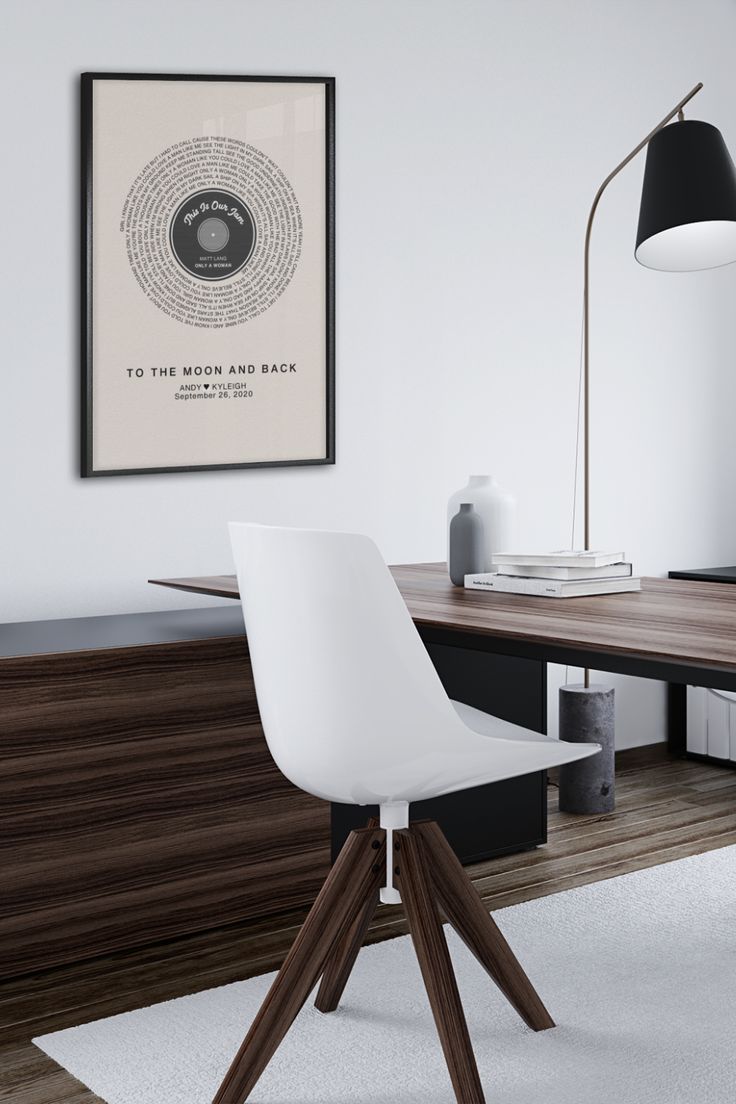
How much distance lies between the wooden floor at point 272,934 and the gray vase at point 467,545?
0.76 metres

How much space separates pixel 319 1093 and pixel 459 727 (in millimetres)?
629

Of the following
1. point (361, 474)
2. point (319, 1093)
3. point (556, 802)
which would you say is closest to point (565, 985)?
point (319, 1093)

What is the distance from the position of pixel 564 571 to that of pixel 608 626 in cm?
47

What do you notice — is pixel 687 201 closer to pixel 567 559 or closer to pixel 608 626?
pixel 567 559

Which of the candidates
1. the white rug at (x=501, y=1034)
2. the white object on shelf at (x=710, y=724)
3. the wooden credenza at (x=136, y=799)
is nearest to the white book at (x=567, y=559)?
the wooden credenza at (x=136, y=799)

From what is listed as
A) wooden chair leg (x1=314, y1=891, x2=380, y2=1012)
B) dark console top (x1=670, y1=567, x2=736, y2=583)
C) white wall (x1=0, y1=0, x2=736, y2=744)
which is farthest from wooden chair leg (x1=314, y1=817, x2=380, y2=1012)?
dark console top (x1=670, y1=567, x2=736, y2=583)

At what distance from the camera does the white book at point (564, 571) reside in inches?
93.8

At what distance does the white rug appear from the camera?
1930 millimetres

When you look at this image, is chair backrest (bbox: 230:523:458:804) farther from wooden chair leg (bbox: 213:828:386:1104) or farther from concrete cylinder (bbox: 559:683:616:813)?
concrete cylinder (bbox: 559:683:616:813)

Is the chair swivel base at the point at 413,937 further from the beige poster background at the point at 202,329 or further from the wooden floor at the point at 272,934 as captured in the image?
the beige poster background at the point at 202,329

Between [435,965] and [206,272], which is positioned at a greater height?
[206,272]

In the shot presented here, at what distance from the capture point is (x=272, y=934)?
2.58 metres

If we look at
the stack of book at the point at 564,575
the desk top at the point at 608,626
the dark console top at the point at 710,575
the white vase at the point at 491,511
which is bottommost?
the desk top at the point at 608,626

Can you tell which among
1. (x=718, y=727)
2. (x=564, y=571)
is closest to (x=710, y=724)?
(x=718, y=727)
